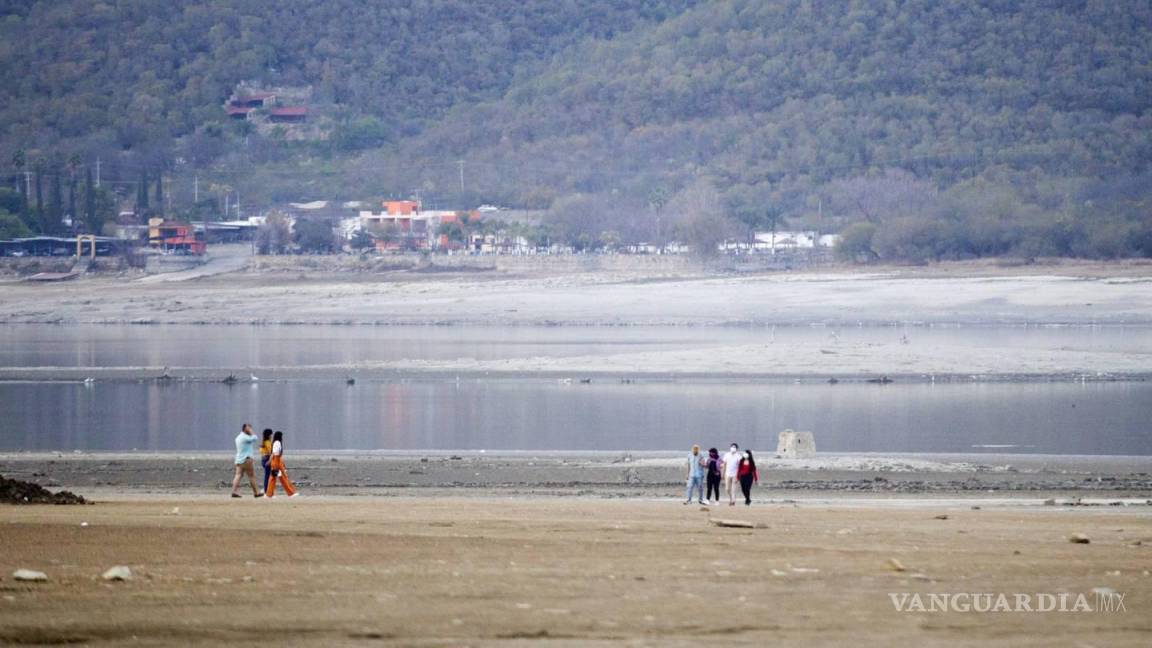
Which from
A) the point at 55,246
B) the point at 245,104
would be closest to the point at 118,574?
the point at 55,246

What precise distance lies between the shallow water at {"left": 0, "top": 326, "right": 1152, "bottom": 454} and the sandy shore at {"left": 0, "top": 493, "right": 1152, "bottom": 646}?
12.8m

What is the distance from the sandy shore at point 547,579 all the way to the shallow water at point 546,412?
12.8m

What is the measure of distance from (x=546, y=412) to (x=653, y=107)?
130 metres

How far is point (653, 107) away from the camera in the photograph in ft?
522

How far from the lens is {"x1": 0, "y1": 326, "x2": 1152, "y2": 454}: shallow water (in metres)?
26.8

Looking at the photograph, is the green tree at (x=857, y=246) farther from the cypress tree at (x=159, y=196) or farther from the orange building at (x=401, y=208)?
the cypress tree at (x=159, y=196)

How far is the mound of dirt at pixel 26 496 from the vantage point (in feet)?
50.0

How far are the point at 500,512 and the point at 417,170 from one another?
139407 mm

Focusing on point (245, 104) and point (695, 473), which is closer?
point (695, 473)

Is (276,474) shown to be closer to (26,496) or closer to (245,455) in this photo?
(245,455)

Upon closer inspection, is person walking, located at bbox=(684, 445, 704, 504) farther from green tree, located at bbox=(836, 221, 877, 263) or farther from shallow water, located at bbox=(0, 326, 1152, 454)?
green tree, located at bbox=(836, 221, 877, 263)

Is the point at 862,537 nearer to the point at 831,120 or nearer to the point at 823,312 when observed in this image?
the point at 823,312

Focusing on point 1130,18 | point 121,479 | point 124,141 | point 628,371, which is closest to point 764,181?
point 1130,18

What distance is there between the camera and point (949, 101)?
147 m
